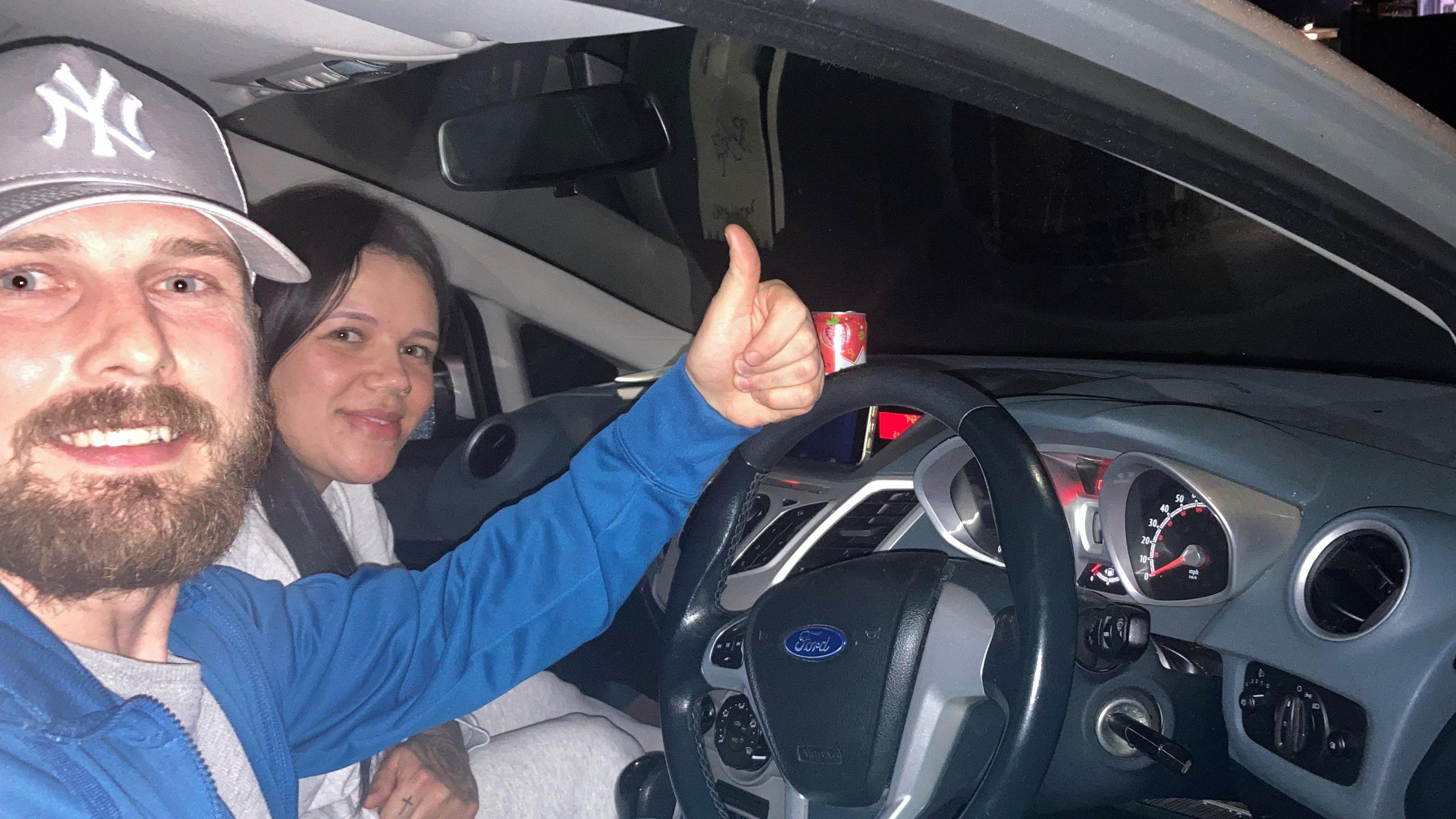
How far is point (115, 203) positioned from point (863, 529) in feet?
3.87

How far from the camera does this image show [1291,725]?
1.19 meters

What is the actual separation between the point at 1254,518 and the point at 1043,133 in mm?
1010

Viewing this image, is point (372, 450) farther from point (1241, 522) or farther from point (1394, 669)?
point (1394, 669)

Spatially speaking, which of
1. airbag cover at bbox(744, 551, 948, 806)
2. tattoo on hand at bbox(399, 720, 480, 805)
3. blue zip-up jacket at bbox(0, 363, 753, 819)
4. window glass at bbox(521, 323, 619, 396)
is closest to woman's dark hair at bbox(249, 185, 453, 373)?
window glass at bbox(521, 323, 619, 396)

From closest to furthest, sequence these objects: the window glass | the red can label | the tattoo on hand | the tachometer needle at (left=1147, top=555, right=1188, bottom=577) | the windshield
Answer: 1. the tachometer needle at (left=1147, top=555, right=1188, bottom=577)
2. the red can label
3. the tattoo on hand
4. the windshield
5. the window glass

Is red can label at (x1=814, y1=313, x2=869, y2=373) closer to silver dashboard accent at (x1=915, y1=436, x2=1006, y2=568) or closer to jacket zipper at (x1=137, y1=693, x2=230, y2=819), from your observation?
silver dashboard accent at (x1=915, y1=436, x2=1006, y2=568)

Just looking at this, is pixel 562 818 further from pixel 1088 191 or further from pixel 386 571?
pixel 1088 191

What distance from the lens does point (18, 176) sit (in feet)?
3.25

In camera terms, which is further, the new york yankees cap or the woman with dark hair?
the woman with dark hair

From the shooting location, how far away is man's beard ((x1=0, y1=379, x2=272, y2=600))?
95cm

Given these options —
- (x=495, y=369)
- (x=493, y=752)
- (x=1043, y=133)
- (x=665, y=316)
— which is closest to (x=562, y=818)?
(x=493, y=752)

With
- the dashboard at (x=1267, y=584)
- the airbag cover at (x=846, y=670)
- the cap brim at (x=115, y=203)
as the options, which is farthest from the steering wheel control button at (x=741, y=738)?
the cap brim at (x=115, y=203)

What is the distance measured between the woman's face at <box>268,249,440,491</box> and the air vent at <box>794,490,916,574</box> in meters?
0.82

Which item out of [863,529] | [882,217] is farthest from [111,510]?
[882,217]
